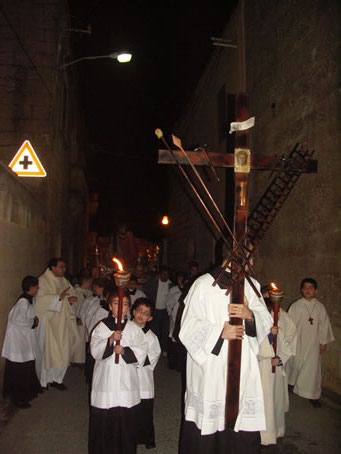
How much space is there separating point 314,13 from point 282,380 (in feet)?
22.1

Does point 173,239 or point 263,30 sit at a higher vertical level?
point 263,30

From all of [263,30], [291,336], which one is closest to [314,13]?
[263,30]

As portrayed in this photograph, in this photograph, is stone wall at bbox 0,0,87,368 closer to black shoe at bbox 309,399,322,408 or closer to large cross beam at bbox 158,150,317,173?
large cross beam at bbox 158,150,317,173

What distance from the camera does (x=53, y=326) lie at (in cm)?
808

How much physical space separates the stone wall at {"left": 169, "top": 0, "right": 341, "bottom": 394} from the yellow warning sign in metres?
3.78

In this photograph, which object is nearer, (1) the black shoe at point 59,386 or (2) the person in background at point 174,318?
(1) the black shoe at point 59,386

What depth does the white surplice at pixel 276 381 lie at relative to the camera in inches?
200

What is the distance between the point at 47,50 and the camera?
11.4 metres

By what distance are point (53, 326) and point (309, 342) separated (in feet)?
14.4

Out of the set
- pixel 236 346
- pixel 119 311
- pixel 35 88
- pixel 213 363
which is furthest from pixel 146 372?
pixel 35 88

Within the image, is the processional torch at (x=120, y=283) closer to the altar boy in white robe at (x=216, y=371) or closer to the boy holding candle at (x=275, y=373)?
the altar boy in white robe at (x=216, y=371)

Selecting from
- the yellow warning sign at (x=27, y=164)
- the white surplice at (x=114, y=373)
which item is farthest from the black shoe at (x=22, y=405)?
the yellow warning sign at (x=27, y=164)

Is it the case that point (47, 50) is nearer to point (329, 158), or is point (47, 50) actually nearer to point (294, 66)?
point (294, 66)

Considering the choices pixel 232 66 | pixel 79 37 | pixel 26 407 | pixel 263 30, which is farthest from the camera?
pixel 79 37
